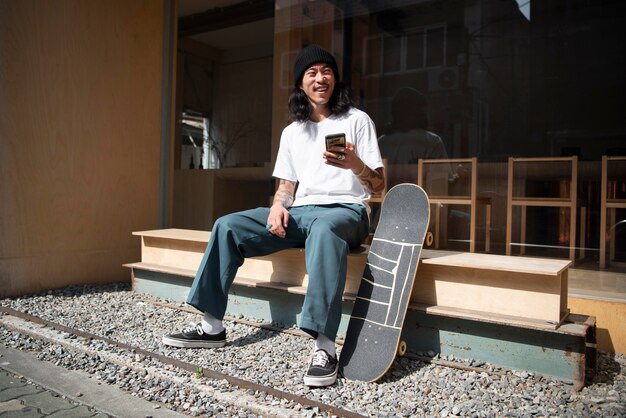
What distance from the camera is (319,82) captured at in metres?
2.53

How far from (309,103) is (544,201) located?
1.59 m

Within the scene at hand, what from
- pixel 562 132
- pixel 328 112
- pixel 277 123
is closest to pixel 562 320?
pixel 328 112

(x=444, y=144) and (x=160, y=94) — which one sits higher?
(x=160, y=94)

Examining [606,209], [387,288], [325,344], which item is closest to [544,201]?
[606,209]

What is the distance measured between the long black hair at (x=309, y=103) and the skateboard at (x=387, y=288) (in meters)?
0.50

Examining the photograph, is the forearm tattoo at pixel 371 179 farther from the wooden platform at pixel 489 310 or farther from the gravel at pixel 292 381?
the gravel at pixel 292 381

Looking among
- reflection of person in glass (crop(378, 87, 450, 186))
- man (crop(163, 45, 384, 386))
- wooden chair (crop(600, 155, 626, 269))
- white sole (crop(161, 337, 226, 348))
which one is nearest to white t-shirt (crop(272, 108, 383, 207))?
man (crop(163, 45, 384, 386))

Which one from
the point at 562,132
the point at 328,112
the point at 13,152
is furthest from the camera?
the point at 562,132

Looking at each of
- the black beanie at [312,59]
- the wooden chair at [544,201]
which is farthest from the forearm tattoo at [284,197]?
the wooden chair at [544,201]

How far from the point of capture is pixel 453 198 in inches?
143

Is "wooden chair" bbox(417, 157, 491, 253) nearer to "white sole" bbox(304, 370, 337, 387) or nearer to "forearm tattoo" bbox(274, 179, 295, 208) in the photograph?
"forearm tattoo" bbox(274, 179, 295, 208)

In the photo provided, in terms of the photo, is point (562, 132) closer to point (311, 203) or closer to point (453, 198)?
point (453, 198)

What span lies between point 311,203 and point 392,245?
1.50ft

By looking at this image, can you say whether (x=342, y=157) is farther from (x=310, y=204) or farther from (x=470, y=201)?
(x=470, y=201)
